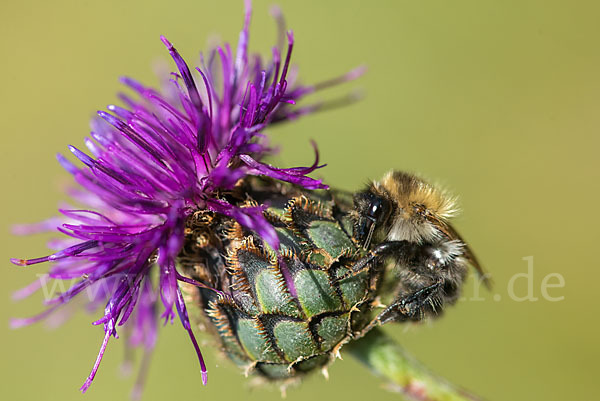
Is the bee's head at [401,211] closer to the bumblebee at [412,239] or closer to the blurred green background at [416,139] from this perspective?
the bumblebee at [412,239]

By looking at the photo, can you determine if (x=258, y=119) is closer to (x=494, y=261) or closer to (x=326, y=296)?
(x=326, y=296)

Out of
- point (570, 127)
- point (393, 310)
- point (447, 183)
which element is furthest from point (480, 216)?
point (393, 310)

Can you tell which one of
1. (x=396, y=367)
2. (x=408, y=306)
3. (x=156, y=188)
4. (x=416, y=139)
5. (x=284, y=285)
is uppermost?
(x=156, y=188)

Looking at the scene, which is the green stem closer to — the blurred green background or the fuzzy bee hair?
the fuzzy bee hair

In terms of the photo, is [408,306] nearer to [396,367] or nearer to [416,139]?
[396,367]

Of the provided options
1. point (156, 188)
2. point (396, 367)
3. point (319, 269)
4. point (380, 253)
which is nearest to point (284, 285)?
point (319, 269)

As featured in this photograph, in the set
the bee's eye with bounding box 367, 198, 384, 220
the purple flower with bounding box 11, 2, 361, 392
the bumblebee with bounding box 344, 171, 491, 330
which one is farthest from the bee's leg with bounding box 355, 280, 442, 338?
the purple flower with bounding box 11, 2, 361, 392
